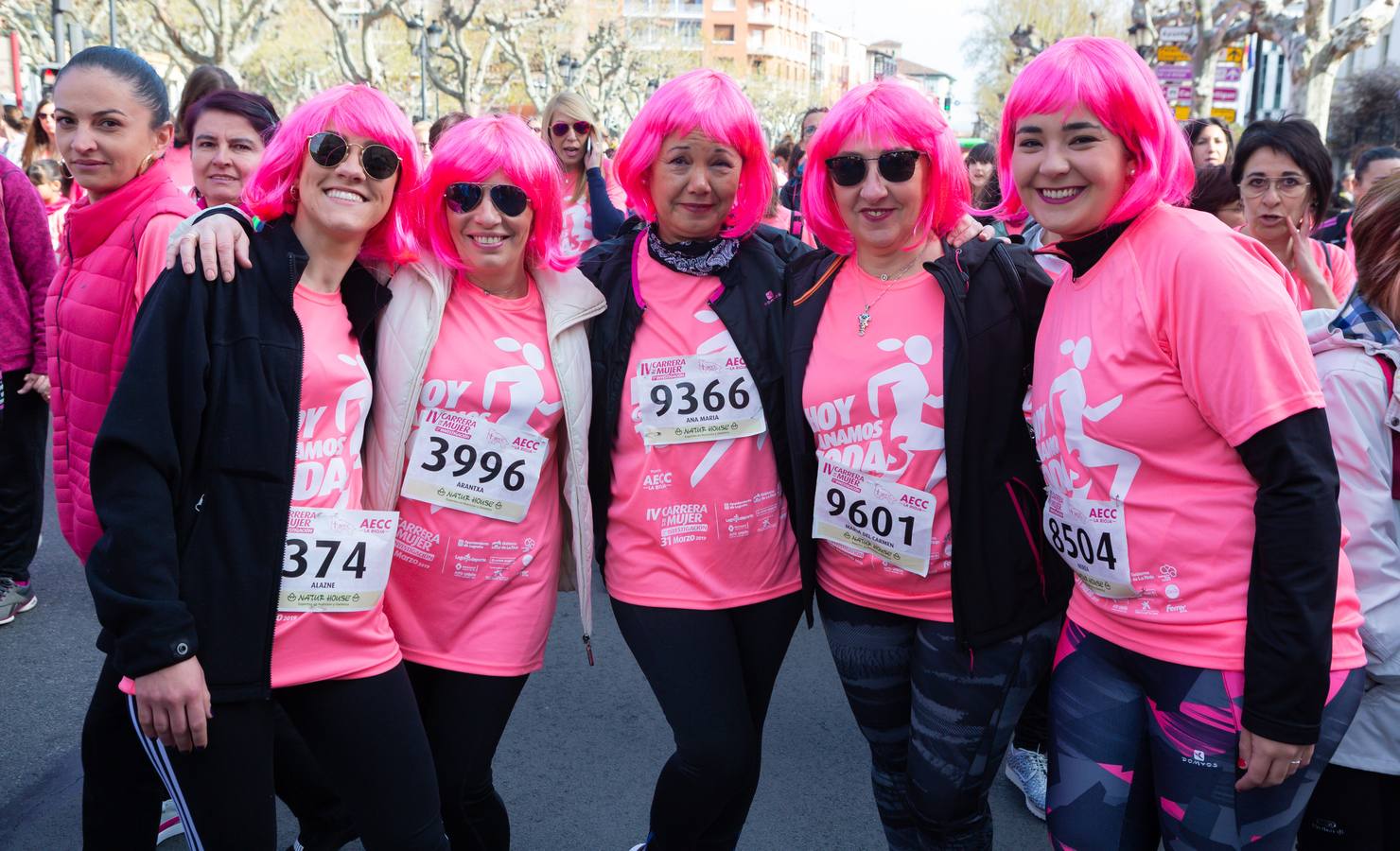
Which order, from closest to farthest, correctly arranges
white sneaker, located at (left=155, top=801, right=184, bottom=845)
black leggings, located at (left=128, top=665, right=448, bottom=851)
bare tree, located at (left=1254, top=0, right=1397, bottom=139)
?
black leggings, located at (left=128, top=665, right=448, bottom=851) < white sneaker, located at (left=155, top=801, right=184, bottom=845) < bare tree, located at (left=1254, top=0, right=1397, bottom=139)

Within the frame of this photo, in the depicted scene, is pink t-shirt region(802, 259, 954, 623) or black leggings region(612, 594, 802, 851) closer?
pink t-shirt region(802, 259, 954, 623)

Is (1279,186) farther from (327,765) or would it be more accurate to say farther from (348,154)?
(327,765)

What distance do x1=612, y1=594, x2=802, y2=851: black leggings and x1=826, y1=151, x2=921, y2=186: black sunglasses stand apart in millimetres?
1042

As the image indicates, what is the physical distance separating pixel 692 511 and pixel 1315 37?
16.0 meters

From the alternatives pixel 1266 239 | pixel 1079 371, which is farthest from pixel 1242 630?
pixel 1266 239

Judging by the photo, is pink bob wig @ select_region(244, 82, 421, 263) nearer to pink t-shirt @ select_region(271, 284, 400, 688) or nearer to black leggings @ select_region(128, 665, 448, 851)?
pink t-shirt @ select_region(271, 284, 400, 688)

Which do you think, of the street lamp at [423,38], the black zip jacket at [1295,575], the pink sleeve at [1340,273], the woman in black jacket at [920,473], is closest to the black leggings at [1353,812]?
the black zip jacket at [1295,575]

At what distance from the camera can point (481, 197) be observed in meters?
2.62

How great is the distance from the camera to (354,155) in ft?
7.71

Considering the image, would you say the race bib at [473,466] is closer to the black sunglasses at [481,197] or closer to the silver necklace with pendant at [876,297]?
the black sunglasses at [481,197]

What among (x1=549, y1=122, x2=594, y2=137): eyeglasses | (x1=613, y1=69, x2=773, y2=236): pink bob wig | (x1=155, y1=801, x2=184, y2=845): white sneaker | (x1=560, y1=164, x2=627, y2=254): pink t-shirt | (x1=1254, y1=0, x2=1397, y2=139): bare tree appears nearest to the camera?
(x1=613, y1=69, x2=773, y2=236): pink bob wig

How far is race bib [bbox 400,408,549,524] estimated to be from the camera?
246 centimetres

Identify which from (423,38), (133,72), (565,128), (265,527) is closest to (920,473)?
(265,527)

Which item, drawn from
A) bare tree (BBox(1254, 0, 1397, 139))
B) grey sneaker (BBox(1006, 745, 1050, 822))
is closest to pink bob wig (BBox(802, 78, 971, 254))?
grey sneaker (BBox(1006, 745, 1050, 822))
